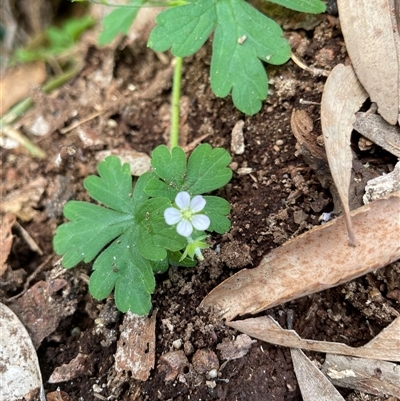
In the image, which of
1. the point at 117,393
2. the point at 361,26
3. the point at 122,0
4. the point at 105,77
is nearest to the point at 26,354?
the point at 117,393

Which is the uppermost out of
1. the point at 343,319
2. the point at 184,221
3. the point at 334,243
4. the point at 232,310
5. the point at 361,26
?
the point at 361,26

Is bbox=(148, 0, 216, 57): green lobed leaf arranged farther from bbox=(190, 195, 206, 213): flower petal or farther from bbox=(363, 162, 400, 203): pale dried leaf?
bbox=(363, 162, 400, 203): pale dried leaf

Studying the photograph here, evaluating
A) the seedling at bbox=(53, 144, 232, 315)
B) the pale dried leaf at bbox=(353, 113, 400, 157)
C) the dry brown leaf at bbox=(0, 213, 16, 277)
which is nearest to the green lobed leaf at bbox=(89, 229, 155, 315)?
the seedling at bbox=(53, 144, 232, 315)

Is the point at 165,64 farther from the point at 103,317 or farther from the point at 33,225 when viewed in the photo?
the point at 103,317

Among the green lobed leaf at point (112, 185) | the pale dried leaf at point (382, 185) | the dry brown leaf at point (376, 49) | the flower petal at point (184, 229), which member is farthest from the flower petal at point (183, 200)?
the dry brown leaf at point (376, 49)

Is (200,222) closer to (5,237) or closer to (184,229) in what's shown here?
(184,229)

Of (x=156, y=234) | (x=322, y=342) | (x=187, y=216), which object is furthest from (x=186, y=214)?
(x=322, y=342)
